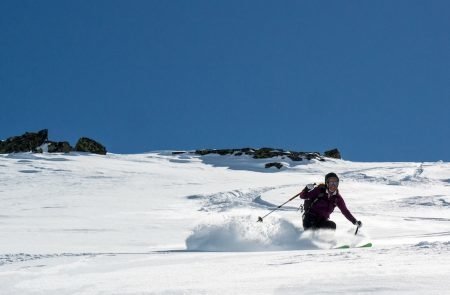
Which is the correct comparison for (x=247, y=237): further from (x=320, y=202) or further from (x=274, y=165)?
(x=274, y=165)

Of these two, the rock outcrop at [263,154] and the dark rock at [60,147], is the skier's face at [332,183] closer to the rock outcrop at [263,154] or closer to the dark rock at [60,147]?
the rock outcrop at [263,154]

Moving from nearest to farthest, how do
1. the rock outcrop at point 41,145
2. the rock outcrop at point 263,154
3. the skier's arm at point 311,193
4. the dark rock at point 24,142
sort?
the skier's arm at point 311,193, the rock outcrop at point 263,154, the rock outcrop at point 41,145, the dark rock at point 24,142

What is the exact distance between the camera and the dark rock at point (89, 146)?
45.2 m

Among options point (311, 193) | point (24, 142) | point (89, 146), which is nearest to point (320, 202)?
point (311, 193)

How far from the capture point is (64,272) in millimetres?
5750

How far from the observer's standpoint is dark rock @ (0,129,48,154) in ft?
170

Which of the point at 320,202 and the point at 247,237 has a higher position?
the point at 320,202

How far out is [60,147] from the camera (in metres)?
47.1

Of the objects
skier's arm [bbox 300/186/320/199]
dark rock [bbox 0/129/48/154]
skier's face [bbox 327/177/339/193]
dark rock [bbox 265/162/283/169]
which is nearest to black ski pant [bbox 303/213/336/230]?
skier's arm [bbox 300/186/320/199]

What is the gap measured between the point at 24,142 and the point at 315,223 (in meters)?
47.5

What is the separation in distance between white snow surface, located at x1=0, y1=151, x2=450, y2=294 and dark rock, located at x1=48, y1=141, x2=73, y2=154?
8.48 metres

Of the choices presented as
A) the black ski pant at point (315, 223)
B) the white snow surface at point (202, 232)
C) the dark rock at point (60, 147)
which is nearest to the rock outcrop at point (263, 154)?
the white snow surface at point (202, 232)

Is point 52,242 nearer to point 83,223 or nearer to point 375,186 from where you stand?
point 83,223

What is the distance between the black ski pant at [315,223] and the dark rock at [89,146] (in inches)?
1438
